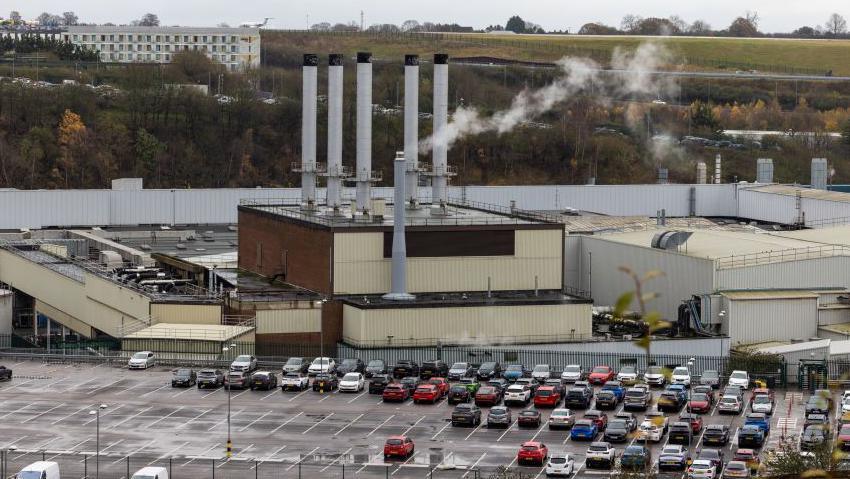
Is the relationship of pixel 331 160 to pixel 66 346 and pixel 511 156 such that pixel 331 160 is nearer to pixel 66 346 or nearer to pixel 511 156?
pixel 66 346

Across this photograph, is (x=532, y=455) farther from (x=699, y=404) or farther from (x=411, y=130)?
(x=411, y=130)

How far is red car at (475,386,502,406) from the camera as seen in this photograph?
57.5m

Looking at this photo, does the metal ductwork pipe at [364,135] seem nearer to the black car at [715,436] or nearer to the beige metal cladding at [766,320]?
the beige metal cladding at [766,320]

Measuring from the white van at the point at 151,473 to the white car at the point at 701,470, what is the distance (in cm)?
1373

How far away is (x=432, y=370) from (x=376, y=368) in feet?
6.85

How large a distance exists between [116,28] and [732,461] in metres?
153

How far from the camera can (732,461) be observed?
46750 millimetres

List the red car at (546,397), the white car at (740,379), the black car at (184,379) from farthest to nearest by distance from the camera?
the white car at (740,379), the black car at (184,379), the red car at (546,397)

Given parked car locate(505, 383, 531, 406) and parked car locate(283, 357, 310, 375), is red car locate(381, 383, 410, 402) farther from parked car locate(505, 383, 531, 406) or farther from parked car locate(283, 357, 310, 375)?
parked car locate(283, 357, 310, 375)

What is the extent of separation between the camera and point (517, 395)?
57844 mm

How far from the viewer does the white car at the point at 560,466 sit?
153ft

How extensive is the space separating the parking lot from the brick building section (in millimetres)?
12750

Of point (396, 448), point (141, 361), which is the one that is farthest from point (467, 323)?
point (396, 448)

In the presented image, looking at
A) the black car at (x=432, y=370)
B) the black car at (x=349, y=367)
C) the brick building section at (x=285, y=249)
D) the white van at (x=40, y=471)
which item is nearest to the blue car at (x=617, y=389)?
the black car at (x=432, y=370)
